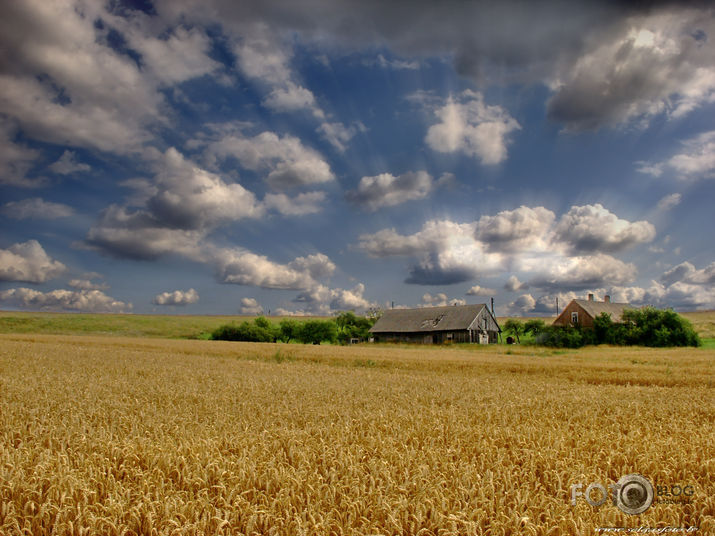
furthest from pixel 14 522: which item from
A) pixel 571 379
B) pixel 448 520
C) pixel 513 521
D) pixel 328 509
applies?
pixel 571 379

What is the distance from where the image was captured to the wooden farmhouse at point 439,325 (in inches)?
2527

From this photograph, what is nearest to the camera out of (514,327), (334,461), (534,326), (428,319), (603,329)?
(334,461)

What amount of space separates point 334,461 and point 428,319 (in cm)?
6492

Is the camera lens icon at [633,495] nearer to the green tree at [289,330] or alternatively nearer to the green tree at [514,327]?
the green tree at [289,330]

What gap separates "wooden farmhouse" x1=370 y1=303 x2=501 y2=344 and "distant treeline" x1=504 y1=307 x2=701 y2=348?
31.8 ft

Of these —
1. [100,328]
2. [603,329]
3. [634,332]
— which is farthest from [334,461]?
[100,328]

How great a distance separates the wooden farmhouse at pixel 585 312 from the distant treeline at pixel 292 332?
3296 centimetres

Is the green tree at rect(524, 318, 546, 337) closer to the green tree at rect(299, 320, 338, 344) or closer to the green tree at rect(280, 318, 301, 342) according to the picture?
the green tree at rect(299, 320, 338, 344)

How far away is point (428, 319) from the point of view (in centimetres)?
6956

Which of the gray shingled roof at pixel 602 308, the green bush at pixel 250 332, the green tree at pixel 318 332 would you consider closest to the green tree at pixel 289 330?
the green bush at pixel 250 332

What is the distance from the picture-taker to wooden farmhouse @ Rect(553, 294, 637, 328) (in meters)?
62.4

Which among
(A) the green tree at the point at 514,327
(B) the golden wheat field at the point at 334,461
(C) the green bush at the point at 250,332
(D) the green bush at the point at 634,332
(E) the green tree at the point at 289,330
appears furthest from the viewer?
(A) the green tree at the point at 514,327

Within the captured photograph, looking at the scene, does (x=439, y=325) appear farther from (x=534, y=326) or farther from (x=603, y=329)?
(x=603, y=329)

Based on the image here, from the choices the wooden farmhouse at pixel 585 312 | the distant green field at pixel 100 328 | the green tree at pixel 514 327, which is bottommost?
the distant green field at pixel 100 328
